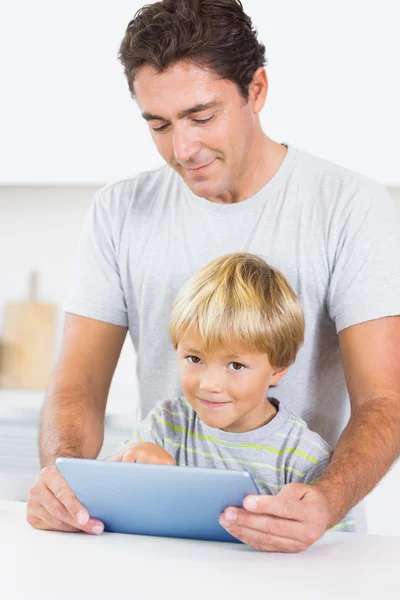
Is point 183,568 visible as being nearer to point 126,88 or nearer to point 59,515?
point 59,515

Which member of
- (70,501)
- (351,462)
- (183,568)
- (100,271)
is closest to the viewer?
(183,568)

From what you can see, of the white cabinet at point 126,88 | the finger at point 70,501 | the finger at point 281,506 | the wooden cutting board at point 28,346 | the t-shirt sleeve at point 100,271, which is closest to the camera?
the finger at point 281,506

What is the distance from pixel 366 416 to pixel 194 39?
2.50 ft

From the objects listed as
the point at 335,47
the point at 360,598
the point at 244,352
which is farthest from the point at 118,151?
the point at 360,598

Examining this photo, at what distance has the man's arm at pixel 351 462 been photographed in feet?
3.94

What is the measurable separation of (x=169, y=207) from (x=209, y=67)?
38cm

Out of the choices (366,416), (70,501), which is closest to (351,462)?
(366,416)

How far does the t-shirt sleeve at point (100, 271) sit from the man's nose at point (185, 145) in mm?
344

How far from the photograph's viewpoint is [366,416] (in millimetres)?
1540

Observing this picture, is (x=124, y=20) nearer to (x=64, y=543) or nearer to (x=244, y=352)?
(x=244, y=352)

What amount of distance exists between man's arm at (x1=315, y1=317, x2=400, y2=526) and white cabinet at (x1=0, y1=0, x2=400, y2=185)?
1204 millimetres

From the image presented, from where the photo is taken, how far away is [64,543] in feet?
4.17

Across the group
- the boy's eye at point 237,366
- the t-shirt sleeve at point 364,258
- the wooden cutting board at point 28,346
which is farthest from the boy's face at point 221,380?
the wooden cutting board at point 28,346

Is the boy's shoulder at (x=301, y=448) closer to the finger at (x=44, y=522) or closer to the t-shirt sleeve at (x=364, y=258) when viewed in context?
the t-shirt sleeve at (x=364, y=258)
